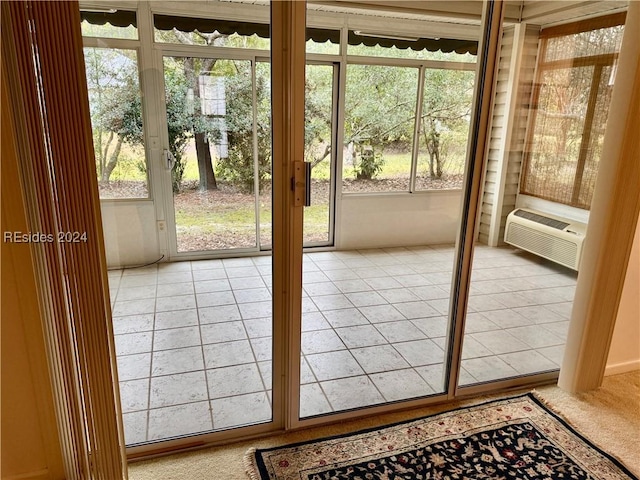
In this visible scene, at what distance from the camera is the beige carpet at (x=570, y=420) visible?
5.48 feet

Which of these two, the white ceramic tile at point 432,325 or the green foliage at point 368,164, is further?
the green foliage at point 368,164

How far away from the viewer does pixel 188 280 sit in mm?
2961

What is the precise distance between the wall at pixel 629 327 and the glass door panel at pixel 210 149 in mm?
2010

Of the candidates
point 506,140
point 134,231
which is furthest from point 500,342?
point 134,231

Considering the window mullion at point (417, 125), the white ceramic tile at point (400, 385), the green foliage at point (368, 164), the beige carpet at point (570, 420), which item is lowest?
the beige carpet at point (570, 420)

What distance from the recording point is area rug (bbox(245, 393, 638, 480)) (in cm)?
167

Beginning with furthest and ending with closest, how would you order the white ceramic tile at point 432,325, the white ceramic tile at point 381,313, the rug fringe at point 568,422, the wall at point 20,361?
the white ceramic tile at point 381,313
the white ceramic tile at point 432,325
the rug fringe at point 568,422
the wall at point 20,361

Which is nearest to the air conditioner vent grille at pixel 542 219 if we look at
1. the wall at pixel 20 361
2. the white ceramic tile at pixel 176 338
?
the white ceramic tile at pixel 176 338

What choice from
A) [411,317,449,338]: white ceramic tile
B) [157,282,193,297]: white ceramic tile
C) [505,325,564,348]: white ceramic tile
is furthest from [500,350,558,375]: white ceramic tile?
[157,282,193,297]: white ceramic tile

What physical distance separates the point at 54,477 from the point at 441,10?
162 inches

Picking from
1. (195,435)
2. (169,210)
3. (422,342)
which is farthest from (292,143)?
(422,342)

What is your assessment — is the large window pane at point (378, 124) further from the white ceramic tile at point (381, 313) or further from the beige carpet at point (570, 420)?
the beige carpet at point (570, 420)

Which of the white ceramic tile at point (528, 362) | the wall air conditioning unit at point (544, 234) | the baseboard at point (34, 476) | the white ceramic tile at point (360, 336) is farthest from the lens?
the wall air conditioning unit at point (544, 234)

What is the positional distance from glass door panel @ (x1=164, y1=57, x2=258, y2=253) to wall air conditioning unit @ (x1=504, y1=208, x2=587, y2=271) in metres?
2.06
